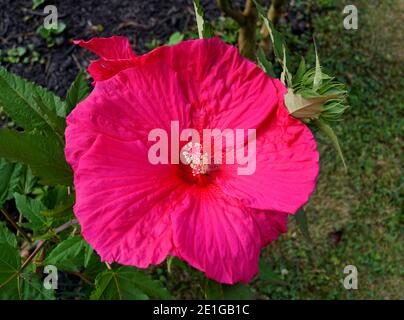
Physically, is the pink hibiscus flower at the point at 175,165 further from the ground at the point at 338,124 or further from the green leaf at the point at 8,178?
the ground at the point at 338,124

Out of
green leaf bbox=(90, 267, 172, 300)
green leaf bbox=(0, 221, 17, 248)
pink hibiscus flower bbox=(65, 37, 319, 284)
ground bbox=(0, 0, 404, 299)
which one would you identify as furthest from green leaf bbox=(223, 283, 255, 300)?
ground bbox=(0, 0, 404, 299)

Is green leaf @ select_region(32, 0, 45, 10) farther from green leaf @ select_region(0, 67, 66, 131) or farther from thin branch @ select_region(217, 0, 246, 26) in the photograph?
green leaf @ select_region(0, 67, 66, 131)

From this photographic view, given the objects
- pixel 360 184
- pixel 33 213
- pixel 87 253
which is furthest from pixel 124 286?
pixel 360 184

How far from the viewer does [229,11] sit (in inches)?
73.6

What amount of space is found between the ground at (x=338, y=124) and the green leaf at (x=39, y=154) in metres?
1.15

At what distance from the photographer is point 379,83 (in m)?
2.56

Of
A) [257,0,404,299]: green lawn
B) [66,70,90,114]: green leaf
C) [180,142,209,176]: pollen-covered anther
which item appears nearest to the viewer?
[180,142,209,176]: pollen-covered anther

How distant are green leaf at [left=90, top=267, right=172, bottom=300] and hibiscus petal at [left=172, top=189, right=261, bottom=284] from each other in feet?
1.43

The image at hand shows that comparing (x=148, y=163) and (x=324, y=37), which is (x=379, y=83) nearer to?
(x=324, y=37)

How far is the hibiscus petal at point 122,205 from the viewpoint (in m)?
0.84

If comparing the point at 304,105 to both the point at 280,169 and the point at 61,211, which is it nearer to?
the point at 280,169

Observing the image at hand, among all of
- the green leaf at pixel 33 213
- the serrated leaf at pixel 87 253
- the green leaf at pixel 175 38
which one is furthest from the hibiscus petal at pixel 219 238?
the green leaf at pixel 175 38

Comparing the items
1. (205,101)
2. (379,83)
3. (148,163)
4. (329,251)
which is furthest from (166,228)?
(379,83)

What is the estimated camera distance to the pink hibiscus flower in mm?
847
